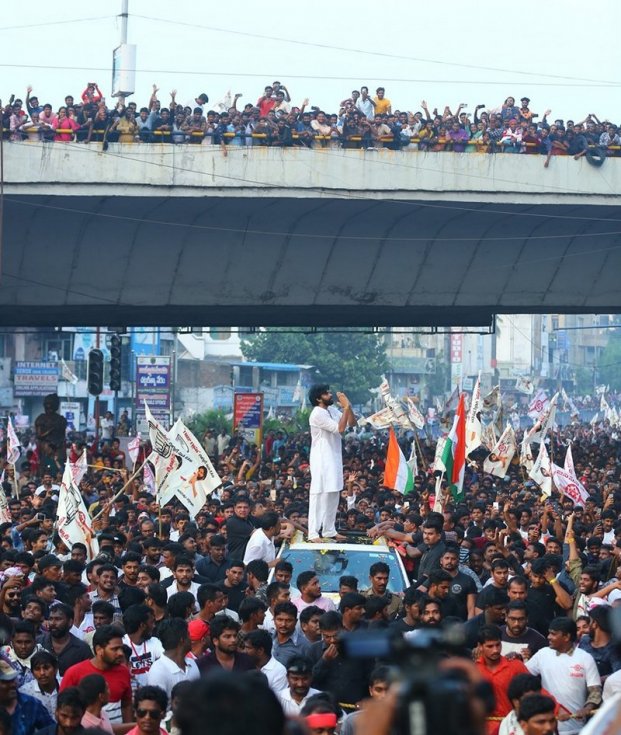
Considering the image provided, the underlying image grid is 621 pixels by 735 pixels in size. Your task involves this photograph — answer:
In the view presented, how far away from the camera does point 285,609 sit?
29.8 feet

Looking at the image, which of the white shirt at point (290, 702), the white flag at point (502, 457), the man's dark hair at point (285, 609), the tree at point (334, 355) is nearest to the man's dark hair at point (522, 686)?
the white shirt at point (290, 702)

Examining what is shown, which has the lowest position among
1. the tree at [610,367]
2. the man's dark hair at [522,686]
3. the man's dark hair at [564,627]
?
the tree at [610,367]

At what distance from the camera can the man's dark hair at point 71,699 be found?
6.60 m

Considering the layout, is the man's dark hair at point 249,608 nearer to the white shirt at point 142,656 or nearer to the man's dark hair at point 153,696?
the white shirt at point 142,656

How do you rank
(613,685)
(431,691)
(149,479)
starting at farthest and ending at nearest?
1. (149,479)
2. (613,685)
3. (431,691)

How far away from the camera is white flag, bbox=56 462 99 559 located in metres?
13.8

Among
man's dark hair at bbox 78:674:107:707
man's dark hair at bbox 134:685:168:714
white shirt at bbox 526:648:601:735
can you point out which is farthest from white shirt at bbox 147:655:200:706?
white shirt at bbox 526:648:601:735

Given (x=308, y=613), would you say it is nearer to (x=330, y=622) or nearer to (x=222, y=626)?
(x=330, y=622)

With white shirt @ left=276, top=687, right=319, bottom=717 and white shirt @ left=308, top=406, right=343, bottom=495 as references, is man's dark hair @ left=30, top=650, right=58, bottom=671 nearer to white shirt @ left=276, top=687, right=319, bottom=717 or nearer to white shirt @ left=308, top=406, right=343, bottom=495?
white shirt @ left=276, top=687, right=319, bottom=717

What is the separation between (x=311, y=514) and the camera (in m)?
14.0

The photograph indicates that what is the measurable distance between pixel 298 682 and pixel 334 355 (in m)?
77.6

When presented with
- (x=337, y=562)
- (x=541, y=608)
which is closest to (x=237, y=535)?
(x=337, y=562)

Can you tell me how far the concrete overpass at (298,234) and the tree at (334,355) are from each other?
52853 millimetres

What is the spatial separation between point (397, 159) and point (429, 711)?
2433 cm
